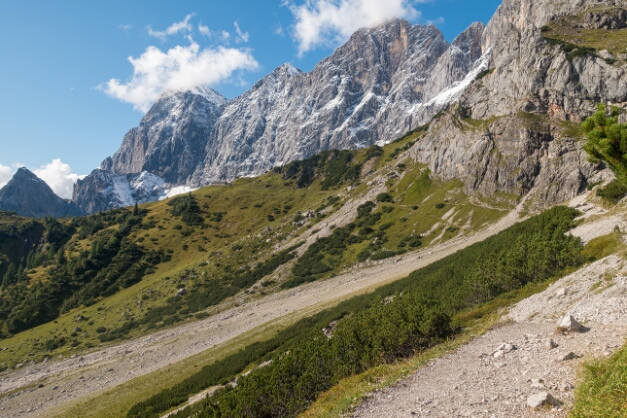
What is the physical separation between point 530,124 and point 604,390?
377 ft

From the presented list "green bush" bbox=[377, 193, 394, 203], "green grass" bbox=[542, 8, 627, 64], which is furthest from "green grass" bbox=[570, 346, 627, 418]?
"green bush" bbox=[377, 193, 394, 203]

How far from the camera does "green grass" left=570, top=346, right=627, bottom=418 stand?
8.73 meters

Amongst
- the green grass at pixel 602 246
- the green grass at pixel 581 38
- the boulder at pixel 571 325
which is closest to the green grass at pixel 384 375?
the boulder at pixel 571 325

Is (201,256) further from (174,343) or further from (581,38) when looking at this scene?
(581,38)

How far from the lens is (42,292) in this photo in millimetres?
139375

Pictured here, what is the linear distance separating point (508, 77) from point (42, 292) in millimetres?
179214

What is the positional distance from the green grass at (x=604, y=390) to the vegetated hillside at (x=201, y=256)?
91775mm

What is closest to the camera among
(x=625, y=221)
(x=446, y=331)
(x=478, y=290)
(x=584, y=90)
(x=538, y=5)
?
(x=446, y=331)

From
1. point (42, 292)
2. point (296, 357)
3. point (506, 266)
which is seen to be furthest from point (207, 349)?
point (42, 292)

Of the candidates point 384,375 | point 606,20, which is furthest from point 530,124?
point 384,375

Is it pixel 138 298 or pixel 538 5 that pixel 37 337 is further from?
pixel 538 5

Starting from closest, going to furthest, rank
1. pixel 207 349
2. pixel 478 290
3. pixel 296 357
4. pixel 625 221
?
1. pixel 296 357
2. pixel 625 221
3. pixel 478 290
4. pixel 207 349

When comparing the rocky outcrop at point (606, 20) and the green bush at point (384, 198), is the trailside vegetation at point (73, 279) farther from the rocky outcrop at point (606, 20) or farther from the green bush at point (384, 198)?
the rocky outcrop at point (606, 20)

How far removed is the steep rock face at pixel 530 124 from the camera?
317 feet
